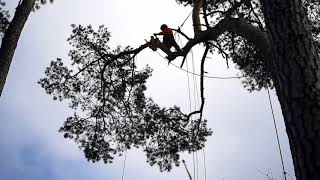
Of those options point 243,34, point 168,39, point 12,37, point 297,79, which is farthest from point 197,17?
point 297,79

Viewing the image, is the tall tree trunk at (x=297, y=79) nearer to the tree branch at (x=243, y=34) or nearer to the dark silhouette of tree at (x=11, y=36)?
the tree branch at (x=243, y=34)

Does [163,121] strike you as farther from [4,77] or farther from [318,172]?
[318,172]

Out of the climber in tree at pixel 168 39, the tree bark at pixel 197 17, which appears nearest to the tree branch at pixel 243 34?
the tree bark at pixel 197 17

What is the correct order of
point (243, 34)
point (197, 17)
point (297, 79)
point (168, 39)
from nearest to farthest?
point (297, 79) < point (243, 34) < point (197, 17) < point (168, 39)

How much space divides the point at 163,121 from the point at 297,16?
5229 mm

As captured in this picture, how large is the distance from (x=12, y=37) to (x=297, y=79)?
200 inches

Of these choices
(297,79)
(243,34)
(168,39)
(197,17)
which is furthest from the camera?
(168,39)

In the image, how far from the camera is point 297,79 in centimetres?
255

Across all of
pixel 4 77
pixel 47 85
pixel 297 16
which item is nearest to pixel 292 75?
pixel 297 16

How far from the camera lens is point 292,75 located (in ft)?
8.45

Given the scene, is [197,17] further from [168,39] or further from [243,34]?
[243,34]

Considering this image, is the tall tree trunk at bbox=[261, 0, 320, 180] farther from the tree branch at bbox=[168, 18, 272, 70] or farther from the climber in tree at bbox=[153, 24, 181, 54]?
the climber in tree at bbox=[153, 24, 181, 54]

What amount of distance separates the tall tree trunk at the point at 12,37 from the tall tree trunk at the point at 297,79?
4.26 metres

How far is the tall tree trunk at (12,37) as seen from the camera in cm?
591
